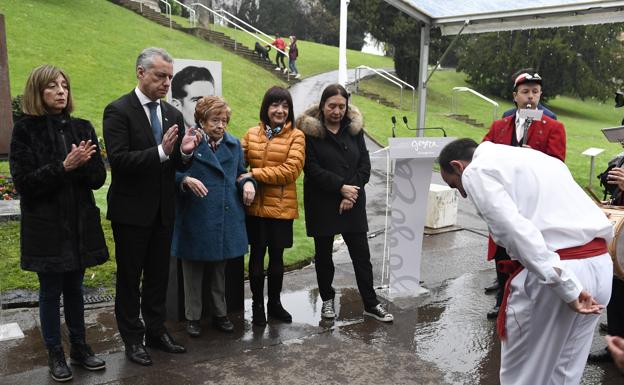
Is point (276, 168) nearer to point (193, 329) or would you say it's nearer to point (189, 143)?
point (189, 143)

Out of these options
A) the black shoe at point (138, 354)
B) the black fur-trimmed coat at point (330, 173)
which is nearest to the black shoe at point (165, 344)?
the black shoe at point (138, 354)

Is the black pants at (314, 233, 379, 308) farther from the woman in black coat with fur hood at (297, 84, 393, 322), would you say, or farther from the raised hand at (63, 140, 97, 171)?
the raised hand at (63, 140, 97, 171)

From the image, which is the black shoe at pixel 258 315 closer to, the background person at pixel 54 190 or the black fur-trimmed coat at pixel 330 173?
the black fur-trimmed coat at pixel 330 173

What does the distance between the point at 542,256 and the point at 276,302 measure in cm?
279

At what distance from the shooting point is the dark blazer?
146 inches

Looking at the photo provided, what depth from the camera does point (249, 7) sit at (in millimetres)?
51812

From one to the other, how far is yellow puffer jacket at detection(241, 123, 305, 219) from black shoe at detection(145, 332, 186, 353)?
1.15m

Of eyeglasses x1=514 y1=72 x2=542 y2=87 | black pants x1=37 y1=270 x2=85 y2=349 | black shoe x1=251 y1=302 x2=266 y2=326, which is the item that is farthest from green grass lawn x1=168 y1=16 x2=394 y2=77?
black pants x1=37 y1=270 x2=85 y2=349

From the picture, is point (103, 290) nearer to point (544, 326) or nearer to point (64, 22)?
point (544, 326)

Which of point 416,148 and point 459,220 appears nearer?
point 416,148

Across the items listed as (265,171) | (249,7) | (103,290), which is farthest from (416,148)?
(249,7)

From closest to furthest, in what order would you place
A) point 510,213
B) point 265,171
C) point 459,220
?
point 510,213 → point 265,171 → point 459,220

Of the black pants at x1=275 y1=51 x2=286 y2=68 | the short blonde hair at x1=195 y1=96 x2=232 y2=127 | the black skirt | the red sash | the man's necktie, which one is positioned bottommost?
the black skirt

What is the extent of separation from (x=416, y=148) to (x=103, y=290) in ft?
10.5
